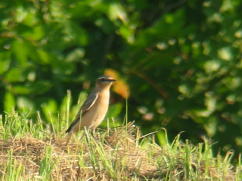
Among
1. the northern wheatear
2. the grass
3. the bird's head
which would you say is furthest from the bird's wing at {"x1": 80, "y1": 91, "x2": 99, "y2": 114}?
the grass

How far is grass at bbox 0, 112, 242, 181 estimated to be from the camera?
769 cm

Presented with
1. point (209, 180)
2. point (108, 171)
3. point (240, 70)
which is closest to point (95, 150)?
point (108, 171)

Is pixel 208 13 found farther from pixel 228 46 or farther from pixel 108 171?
pixel 108 171

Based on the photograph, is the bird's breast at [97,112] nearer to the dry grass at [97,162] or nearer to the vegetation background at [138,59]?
the vegetation background at [138,59]

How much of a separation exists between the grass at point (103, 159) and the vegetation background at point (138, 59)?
307cm

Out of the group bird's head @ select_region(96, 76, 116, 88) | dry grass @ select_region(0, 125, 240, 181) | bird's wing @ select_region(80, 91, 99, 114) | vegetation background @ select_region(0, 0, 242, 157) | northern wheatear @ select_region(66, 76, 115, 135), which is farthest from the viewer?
vegetation background @ select_region(0, 0, 242, 157)

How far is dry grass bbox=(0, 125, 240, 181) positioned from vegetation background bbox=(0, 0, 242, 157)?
3.25 m

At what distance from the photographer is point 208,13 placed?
492 inches

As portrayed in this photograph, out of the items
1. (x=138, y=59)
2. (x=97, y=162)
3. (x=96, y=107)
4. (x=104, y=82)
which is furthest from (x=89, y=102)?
(x=97, y=162)

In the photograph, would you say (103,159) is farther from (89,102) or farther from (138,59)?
(138,59)

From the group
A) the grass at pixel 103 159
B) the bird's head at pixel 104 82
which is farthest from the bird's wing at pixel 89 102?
the grass at pixel 103 159

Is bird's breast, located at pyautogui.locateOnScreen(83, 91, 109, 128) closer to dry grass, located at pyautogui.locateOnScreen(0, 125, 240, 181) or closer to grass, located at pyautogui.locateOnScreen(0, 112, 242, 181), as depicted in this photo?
grass, located at pyautogui.locateOnScreen(0, 112, 242, 181)

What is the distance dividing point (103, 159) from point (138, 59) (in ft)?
16.6

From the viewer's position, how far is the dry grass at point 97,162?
7684 millimetres
